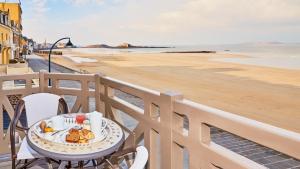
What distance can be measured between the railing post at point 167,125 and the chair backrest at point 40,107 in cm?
164

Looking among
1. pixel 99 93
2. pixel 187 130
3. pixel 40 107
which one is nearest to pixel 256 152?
pixel 99 93

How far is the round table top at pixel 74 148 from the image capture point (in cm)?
204

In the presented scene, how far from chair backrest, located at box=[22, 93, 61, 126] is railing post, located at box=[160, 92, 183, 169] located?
1.64 metres

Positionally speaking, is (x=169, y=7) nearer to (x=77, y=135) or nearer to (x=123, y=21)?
(x=123, y=21)

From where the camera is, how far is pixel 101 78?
12.1ft

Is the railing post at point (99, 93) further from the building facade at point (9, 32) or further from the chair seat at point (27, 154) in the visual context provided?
the building facade at point (9, 32)

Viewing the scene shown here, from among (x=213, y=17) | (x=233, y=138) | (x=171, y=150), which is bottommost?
(x=233, y=138)

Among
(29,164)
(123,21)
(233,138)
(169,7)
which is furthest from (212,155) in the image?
(123,21)

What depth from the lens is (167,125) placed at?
2318 mm

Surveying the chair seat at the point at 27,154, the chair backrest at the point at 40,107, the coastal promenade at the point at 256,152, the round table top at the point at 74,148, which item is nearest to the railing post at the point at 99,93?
the chair backrest at the point at 40,107

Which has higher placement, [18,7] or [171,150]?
[18,7]

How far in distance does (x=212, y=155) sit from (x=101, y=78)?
218 centimetres

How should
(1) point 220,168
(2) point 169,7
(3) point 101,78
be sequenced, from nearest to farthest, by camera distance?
1. (1) point 220,168
2. (3) point 101,78
3. (2) point 169,7

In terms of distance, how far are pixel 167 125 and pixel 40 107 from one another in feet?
5.93
